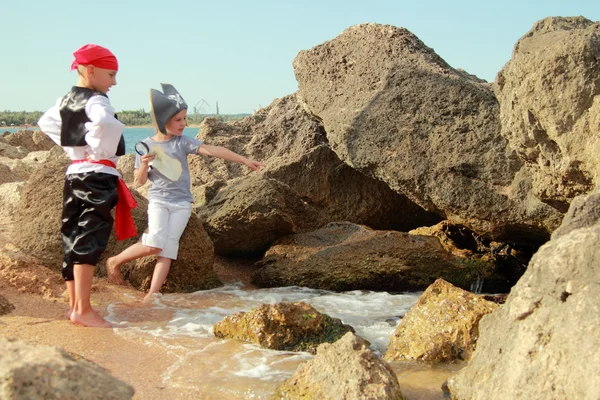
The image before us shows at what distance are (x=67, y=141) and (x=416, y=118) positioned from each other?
9.13ft

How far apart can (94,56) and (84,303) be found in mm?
1550

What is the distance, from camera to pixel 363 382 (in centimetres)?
290

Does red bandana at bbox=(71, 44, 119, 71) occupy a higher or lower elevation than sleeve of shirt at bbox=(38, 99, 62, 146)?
higher

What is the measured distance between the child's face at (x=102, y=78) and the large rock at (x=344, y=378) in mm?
2317

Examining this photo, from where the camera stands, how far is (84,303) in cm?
426

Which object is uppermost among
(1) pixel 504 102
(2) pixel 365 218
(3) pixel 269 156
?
(1) pixel 504 102

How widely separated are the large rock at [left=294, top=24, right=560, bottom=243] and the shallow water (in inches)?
36.7

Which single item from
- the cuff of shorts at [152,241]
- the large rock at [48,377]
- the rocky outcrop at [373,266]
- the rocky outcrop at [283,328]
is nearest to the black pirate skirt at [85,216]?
the cuff of shorts at [152,241]

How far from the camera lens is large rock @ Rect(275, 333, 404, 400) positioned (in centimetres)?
288

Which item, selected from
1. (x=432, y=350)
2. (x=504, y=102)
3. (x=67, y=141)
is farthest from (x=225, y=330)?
(x=504, y=102)

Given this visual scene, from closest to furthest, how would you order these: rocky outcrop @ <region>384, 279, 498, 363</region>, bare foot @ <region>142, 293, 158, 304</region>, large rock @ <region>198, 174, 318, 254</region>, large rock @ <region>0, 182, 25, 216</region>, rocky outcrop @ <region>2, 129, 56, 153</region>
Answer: rocky outcrop @ <region>384, 279, 498, 363</region> → bare foot @ <region>142, 293, 158, 304</region> → large rock @ <region>198, 174, 318, 254</region> → large rock @ <region>0, 182, 25, 216</region> → rocky outcrop @ <region>2, 129, 56, 153</region>

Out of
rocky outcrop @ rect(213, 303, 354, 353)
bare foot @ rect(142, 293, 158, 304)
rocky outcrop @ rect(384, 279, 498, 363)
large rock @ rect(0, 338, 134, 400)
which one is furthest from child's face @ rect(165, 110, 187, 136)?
large rock @ rect(0, 338, 134, 400)

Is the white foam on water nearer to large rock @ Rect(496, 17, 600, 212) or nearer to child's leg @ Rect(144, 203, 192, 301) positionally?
child's leg @ Rect(144, 203, 192, 301)

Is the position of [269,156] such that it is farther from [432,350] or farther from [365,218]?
[432,350]
